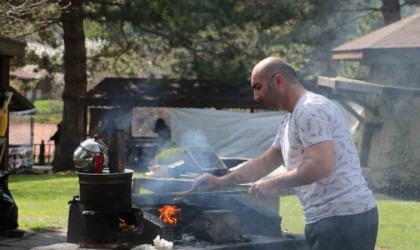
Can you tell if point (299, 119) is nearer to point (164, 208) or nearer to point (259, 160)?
point (259, 160)

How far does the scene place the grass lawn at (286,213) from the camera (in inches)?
448

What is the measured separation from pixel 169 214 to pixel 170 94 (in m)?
21.8

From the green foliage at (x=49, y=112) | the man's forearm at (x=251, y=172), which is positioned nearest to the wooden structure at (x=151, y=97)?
the green foliage at (x=49, y=112)

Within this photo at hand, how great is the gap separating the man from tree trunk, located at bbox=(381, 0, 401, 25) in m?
23.8

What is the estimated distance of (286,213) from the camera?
1388cm

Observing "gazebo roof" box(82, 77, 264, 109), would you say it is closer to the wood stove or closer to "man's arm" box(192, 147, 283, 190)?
the wood stove

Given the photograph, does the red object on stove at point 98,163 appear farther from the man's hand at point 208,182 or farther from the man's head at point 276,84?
the man's head at point 276,84

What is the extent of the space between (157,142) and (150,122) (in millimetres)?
13323

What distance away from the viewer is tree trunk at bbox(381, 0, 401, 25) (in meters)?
28.1

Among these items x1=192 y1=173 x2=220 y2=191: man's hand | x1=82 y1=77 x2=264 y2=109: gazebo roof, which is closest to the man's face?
x1=192 y1=173 x2=220 y2=191: man's hand

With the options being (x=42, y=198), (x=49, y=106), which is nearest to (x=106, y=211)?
(x=42, y=198)

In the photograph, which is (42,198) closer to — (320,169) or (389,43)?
(389,43)

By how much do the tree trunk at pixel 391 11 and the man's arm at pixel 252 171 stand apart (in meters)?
23.2

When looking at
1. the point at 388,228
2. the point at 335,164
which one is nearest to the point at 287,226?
the point at 388,228
